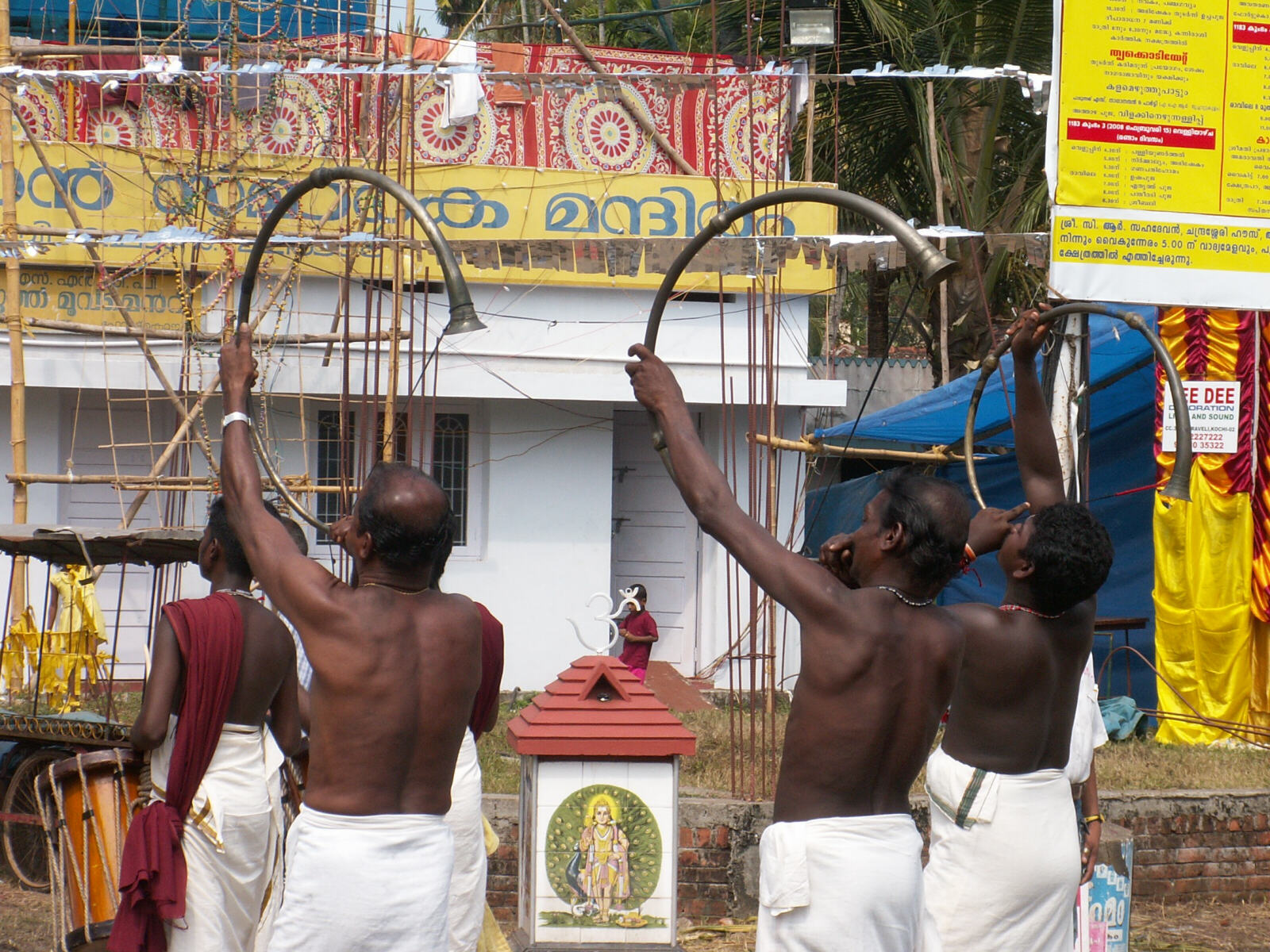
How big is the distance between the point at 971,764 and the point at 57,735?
16.2 feet

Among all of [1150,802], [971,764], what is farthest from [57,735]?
[1150,802]

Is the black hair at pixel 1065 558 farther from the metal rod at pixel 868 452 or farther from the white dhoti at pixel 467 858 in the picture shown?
the metal rod at pixel 868 452

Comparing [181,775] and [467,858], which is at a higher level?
[181,775]

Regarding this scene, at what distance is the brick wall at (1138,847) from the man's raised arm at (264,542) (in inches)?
145

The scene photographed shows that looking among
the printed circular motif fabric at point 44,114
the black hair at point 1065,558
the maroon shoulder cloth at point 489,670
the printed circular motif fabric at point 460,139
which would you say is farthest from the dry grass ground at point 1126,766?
the printed circular motif fabric at point 44,114

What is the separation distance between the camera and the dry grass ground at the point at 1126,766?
24.9 feet

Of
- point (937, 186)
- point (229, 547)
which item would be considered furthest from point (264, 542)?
point (937, 186)

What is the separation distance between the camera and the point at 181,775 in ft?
13.4

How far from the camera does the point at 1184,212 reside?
6695mm

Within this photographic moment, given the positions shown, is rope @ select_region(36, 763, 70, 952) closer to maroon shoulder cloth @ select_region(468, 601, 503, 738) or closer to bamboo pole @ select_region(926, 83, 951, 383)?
maroon shoulder cloth @ select_region(468, 601, 503, 738)

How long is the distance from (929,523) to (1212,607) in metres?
7.02

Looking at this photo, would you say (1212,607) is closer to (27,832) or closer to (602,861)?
(602,861)


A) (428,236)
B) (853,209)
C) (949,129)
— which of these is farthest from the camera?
(949,129)

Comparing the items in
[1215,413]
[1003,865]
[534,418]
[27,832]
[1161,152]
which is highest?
[1161,152]
